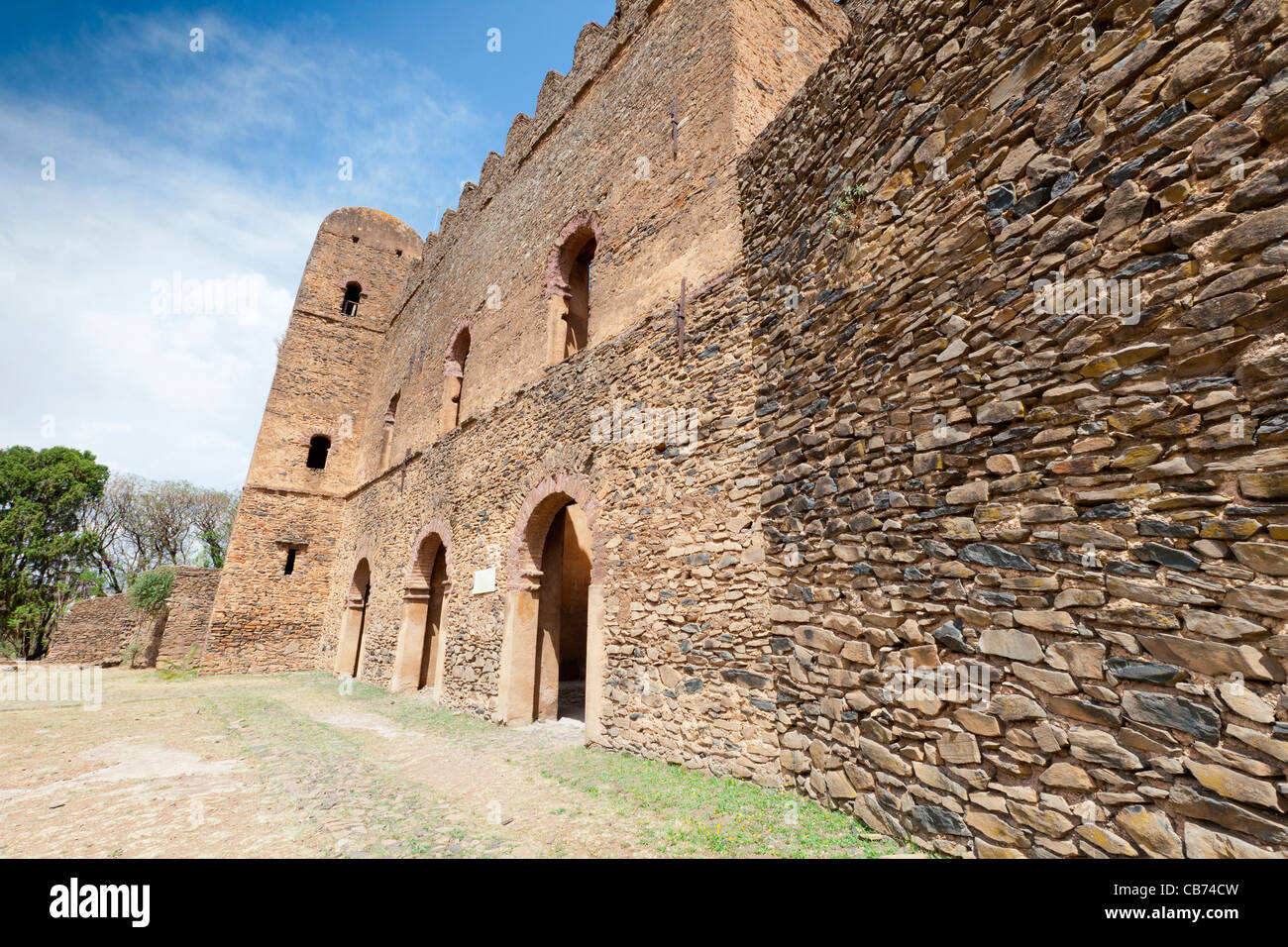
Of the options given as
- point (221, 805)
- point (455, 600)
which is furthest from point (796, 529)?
point (455, 600)

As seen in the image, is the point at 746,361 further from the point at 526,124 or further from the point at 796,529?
the point at 526,124

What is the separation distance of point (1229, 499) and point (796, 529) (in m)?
2.45

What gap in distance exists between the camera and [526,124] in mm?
11172

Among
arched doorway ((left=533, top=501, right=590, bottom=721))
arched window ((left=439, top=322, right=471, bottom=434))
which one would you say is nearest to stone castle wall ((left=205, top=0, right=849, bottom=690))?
arched window ((left=439, top=322, right=471, bottom=434))

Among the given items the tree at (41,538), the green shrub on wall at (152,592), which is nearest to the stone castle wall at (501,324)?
the green shrub on wall at (152,592)

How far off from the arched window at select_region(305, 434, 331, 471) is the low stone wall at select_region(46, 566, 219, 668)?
13.8 feet

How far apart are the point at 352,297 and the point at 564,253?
44.6 feet

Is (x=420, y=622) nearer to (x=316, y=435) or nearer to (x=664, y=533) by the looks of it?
(x=664, y=533)

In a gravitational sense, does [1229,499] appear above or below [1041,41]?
below

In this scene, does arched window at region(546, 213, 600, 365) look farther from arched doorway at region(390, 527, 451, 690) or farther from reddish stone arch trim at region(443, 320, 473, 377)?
arched doorway at region(390, 527, 451, 690)

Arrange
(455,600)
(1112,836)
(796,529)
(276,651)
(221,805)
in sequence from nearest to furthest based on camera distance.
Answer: (1112,836) → (221,805) → (796,529) → (455,600) → (276,651)

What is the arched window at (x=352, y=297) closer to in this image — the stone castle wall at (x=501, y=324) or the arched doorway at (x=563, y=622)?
the stone castle wall at (x=501, y=324)
